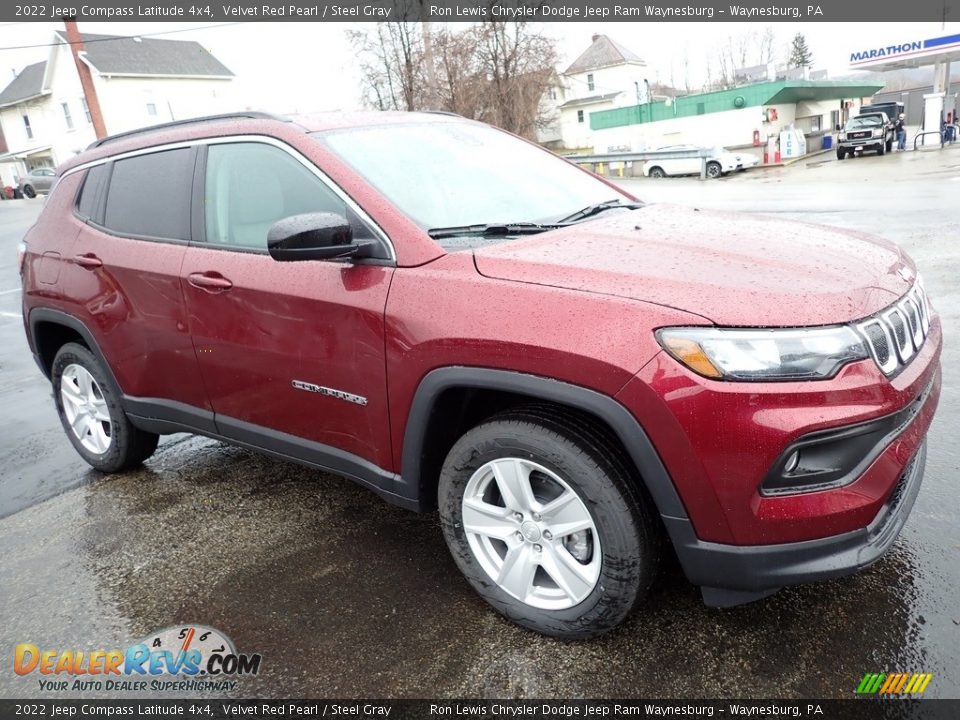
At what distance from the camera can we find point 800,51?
92.2 meters

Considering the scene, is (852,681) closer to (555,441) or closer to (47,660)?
(555,441)

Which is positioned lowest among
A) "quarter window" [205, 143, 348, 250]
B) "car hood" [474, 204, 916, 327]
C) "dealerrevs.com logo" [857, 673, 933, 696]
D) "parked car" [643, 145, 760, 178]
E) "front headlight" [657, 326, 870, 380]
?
"parked car" [643, 145, 760, 178]

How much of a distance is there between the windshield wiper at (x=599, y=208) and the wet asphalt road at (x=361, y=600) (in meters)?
1.49

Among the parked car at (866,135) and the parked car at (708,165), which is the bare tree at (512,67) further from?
the parked car at (866,135)

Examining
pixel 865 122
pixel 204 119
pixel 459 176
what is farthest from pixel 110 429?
pixel 865 122

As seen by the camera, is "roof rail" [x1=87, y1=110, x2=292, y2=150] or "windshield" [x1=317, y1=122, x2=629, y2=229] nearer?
"windshield" [x1=317, y1=122, x2=629, y2=229]

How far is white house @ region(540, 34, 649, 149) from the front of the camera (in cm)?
5644

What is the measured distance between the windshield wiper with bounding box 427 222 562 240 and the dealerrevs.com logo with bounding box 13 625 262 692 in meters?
1.69

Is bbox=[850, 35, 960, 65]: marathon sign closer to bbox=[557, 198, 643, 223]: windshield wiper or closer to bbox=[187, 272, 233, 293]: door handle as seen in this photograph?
bbox=[557, 198, 643, 223]: windshield wiper

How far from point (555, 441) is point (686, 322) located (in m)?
0.55

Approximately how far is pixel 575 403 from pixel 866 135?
30.7 metres

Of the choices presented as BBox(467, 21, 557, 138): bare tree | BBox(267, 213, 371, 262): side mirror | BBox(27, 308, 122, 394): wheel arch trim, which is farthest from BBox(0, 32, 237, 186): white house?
BBox(267, 213, 371, 262): side mirror

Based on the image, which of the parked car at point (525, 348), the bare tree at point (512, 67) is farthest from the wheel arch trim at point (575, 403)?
the bare tree at point (512, 67)
